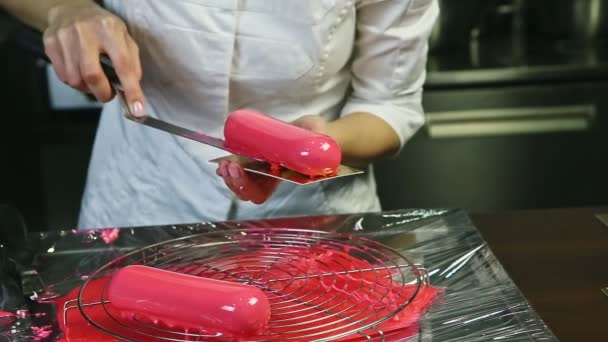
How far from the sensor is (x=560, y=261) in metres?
0.71

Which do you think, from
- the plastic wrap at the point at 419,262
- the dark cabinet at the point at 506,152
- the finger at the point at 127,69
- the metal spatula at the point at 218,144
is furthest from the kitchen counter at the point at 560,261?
the dark cabinet at the point at 506,152

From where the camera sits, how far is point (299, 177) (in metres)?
0.70

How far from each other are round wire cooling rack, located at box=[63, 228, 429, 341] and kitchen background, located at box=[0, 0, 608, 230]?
82 cm

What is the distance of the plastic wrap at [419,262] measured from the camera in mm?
592

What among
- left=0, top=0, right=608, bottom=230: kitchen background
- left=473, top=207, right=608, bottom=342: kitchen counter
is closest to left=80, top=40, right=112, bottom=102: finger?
left=473, top=207, right=608, bottom=342: kitchen counter

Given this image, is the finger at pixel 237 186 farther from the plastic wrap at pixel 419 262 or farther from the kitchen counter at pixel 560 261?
the kitchen counter at pixel 560 261

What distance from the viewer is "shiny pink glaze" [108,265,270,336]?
0.57 m

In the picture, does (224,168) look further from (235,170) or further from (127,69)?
(127,69)

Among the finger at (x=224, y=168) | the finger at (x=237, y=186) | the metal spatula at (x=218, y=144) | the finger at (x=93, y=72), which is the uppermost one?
the finger at (x=93, y=72)

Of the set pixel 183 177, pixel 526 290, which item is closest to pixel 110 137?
pixel 183 177

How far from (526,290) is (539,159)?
954mm

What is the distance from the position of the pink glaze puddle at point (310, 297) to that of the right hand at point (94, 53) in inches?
6.8

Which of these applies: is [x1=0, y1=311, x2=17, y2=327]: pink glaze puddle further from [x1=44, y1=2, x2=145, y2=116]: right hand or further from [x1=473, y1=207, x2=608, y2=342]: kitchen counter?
[x1=473, y1=207, x2=608, y2=342]: kitchen counter

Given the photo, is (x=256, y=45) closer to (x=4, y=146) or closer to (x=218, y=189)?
(x=218, y=189)
